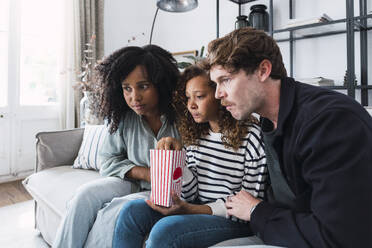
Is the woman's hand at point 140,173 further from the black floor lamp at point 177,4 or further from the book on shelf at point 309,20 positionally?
the book on shelf at point 309,20

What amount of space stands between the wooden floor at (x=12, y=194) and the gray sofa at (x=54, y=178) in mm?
845

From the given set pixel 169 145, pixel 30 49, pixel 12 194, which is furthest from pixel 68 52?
pixel 169 145

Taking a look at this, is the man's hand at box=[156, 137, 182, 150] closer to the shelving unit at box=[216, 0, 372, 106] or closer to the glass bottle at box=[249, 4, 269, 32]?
the shelving unit at box=[216, 0, 372, 106]

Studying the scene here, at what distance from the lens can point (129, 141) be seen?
1337 millimetres

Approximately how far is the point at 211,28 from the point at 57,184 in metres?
2.51

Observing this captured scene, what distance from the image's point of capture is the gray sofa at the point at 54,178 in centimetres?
148

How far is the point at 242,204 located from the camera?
0.87 m

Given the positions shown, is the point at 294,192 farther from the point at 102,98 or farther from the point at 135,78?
the point at 102,98

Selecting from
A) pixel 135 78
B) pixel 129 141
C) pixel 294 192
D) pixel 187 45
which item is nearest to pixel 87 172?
pixel 129 141

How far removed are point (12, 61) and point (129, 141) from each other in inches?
96.0

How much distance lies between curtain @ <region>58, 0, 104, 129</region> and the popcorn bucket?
272 centimetres

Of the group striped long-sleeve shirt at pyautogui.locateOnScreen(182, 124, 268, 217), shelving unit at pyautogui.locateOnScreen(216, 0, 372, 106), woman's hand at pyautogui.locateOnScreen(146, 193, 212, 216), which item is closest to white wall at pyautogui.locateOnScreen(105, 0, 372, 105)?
shelving unit at pyautogui.locateOnScreen(216, 0, 372, 106)

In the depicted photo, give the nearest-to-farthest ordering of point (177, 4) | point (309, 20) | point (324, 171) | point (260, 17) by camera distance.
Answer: point (324, 171), point (177, 4), point (309, 20), point (260, 17)

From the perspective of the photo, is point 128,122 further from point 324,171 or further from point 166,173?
point 324,171
